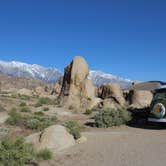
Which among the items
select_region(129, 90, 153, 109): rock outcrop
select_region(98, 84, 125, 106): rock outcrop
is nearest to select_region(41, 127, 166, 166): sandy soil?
select_region(129, 90, 153, 109): rock outcrop

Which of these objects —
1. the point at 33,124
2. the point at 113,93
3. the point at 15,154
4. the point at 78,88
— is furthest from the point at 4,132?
the point at 113,93

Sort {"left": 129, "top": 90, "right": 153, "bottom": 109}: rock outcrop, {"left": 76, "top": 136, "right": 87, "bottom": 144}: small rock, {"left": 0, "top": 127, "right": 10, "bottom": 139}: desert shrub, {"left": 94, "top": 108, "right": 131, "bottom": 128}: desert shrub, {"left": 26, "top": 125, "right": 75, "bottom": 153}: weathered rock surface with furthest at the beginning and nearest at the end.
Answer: {"left": 129, "top": 90, "right": 153, "bottom": 109}: rock outcrop
{"left": 94, "top": 108, "right": 131, "bottom": 128}: desert shrub
{"left": 0, "top": 127, "right": 10, "bottom": 139}: desert shrub
{"left": 76, "top": 136, "right": 87, "bottom": 144}: small rock
{"left": 26, "top": 125, "right": 75, "bottom": 153}: weathered rock surface

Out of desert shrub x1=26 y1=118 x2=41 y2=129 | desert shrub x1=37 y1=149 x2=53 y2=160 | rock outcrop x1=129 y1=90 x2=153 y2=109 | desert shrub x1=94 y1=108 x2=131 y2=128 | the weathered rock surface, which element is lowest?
desert shrub x1=37 y1=149 x2=53 y2=160

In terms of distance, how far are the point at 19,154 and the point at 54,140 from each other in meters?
2.89

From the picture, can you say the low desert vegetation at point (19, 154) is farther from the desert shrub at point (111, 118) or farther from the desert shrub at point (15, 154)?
the desert shrub at point (111, 118)

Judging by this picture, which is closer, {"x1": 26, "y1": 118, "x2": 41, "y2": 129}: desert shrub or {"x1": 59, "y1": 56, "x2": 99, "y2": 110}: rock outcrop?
{"x1": 26, "y1": 118, "x2": 41, "y2": 129}: desert shrub

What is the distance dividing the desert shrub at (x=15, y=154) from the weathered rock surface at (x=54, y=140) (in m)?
1.60

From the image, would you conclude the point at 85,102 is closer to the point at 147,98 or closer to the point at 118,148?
the point at 147,98

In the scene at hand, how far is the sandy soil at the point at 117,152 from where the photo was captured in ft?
35.2

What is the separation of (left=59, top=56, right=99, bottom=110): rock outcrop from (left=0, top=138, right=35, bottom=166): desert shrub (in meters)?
23.0

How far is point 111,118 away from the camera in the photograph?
18.9 meters

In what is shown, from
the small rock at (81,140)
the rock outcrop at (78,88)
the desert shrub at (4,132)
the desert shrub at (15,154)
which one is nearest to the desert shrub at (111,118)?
the small rock at (81,140)

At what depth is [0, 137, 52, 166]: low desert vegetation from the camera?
1006 centimetres

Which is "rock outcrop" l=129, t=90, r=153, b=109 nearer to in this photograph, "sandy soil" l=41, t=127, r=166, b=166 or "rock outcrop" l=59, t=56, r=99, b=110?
"rock outcrop" l=59, t=56, r=99, b=110
